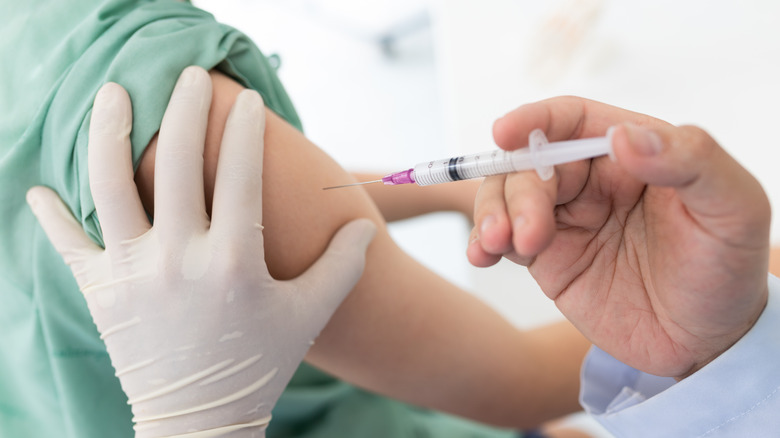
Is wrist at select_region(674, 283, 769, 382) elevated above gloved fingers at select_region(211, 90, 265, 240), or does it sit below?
below

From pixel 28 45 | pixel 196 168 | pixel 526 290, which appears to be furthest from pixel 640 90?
pixel 28 45

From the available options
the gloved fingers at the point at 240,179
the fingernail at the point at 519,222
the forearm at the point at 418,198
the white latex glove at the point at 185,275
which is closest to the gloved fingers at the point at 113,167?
the white latex glove at the point at 185,275

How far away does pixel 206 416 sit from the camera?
0.66 meters

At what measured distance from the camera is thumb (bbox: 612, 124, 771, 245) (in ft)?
1.32

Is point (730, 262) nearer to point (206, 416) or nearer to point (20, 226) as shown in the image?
point (206, 416)

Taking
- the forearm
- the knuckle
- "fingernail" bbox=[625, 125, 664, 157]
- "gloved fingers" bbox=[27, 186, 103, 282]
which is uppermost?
"fingernail" bbox=[625, 125, 664, 157]

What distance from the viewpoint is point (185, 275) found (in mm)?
626

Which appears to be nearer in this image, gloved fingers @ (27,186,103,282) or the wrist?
the wrist

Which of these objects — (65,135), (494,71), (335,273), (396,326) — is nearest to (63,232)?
(65,135)

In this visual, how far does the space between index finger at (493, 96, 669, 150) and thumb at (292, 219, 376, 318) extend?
291 mm


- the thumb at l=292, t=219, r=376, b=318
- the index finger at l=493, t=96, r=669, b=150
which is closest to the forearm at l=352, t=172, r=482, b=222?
the thumb at l=292, t=219, r=376, b=318

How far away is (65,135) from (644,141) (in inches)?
26.5

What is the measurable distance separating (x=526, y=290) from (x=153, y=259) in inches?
45.6

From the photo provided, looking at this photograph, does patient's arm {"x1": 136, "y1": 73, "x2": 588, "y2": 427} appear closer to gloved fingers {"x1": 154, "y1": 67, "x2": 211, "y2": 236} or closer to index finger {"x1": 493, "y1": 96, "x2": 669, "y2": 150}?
gloved fingers {"x1": 154, "y1": 67, "x2": 211, "y2": 236}
